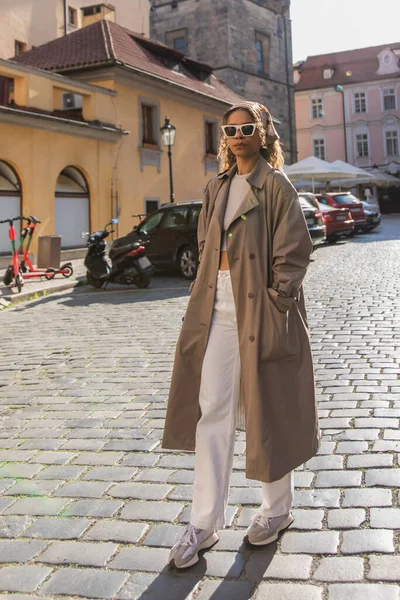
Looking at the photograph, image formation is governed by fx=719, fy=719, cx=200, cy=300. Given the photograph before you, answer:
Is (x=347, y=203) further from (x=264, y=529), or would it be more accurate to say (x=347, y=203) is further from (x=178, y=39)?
(x=264, y=529)

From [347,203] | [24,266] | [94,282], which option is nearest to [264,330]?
[94,282]

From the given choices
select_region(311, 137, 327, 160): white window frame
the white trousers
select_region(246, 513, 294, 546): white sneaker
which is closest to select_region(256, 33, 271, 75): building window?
select_region(311, 137, 327, 160): white window frame

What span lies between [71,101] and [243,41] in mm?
20496

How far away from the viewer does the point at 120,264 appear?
45.2 feet

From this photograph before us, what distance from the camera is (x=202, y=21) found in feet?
137

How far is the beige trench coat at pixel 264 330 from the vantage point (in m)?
2.86

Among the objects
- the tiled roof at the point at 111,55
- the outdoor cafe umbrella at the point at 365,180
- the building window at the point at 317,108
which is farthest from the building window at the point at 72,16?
the building window at the point at 317,108

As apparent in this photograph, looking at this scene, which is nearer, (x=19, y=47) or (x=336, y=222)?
(x=336, y=222)

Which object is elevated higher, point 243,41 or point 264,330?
point 243,41

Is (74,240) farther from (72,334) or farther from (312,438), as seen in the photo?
(312,438)

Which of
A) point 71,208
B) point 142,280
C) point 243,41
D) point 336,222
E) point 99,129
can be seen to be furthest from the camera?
point 243,41

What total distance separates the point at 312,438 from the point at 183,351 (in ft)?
2.15

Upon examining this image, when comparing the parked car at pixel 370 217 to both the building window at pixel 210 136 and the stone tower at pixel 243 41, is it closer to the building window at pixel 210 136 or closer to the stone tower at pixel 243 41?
the building window at pixel 210 136

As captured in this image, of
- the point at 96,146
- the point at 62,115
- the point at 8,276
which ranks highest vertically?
the point at 62,115
